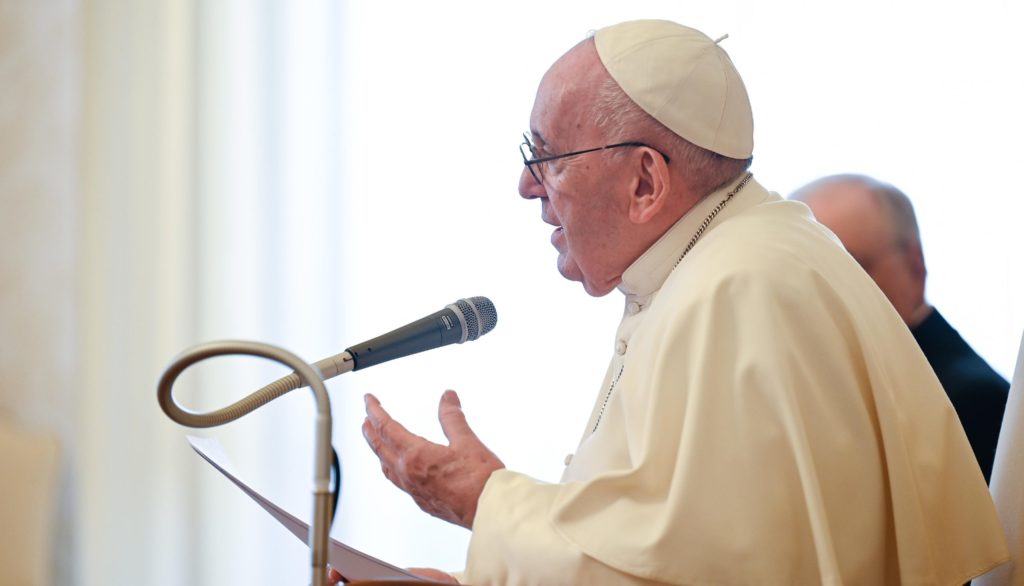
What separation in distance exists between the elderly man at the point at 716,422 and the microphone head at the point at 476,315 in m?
0.15

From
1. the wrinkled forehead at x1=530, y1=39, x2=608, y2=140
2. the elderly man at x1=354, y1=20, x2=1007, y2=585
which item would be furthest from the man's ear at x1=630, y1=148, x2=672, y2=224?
the wrinkled forehead at x1=530, y1=39, x2=608, y2=140

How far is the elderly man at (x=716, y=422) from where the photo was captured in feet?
5.23

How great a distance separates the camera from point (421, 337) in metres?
1.76

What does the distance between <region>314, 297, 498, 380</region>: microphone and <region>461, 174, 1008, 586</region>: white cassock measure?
253 mm

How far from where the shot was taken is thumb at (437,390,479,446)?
1.83 metres

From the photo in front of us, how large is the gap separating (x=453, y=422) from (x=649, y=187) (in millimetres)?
604

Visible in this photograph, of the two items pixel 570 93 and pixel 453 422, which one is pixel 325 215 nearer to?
pixel 570 93

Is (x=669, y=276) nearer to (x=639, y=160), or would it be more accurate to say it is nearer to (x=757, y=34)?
(x=639, y=160)

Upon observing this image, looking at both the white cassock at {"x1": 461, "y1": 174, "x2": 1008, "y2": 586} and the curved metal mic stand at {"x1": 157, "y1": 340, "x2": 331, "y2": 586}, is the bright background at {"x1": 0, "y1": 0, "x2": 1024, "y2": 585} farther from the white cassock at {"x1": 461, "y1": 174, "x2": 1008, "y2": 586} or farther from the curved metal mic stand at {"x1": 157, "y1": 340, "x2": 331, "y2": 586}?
the curved metal mic stand at {"x1": 157, "y1": 340, "x2": 331, "y2": 586}

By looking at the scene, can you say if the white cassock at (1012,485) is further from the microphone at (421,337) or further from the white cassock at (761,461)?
the microphone at (421,337)

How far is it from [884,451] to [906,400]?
0.14 m

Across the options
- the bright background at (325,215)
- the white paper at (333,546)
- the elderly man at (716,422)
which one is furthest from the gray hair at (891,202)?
the white paper at (333,546)

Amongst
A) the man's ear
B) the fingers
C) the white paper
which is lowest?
the white paper

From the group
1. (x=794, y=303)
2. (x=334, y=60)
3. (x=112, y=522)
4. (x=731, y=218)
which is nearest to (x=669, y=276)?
(x=731, y=218)
